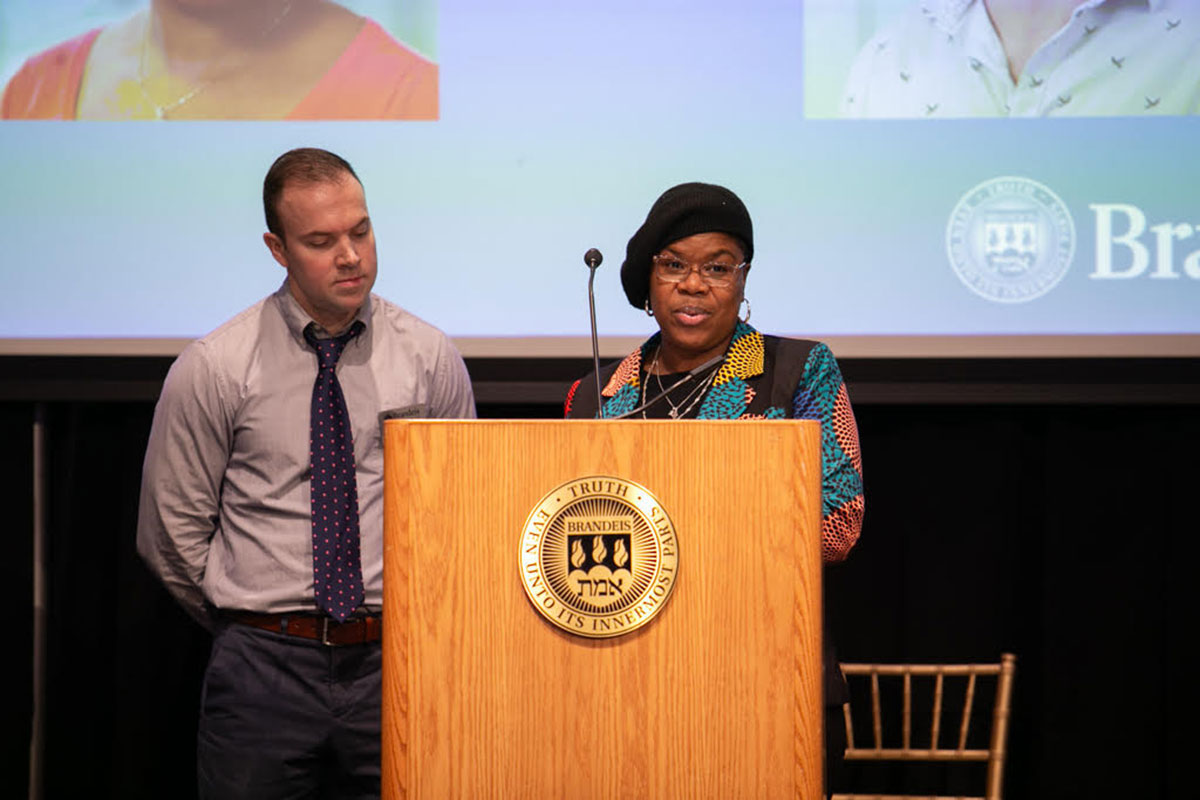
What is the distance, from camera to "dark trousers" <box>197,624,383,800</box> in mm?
2264

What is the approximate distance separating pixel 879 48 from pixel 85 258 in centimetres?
211

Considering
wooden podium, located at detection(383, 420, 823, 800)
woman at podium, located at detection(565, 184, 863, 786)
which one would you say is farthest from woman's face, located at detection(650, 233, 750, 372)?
wooden podium, located at detection(383, 420, 823, 800)

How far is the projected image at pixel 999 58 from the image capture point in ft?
10.6

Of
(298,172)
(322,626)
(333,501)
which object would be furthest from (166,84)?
(322,626)

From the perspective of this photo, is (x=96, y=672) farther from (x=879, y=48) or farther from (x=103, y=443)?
(x=879, y=48)

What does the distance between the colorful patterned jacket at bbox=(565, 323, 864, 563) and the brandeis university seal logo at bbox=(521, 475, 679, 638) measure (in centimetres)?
41

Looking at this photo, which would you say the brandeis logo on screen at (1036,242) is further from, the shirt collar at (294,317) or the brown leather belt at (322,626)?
the brown leather belt at (322,626)

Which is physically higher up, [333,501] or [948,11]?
[948,11]

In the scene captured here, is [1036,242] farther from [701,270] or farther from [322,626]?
[322,626]

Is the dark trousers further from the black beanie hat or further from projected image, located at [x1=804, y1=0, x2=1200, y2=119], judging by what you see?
projected image, located at [x1=804, y1=0, x2=1200, y2=119]

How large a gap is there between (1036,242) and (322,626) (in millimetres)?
2029

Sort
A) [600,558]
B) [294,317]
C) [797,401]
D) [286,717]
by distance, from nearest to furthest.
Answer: [600,558] < [797,401] < [286,717] < [294,317]

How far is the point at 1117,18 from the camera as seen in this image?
127 inches

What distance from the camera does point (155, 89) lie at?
336cm
